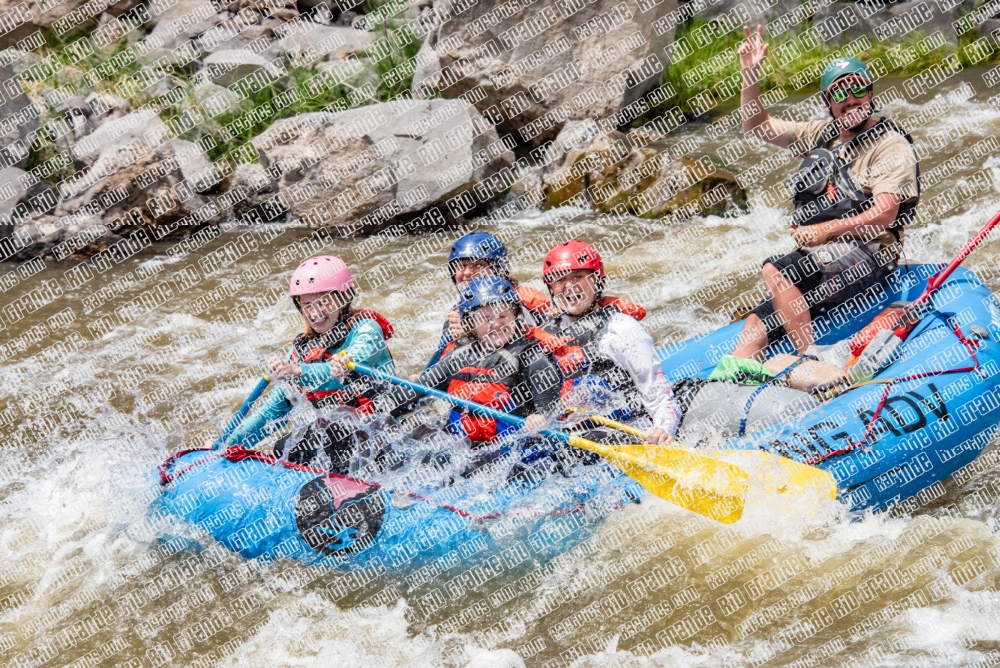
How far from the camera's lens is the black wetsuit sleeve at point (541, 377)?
420cm

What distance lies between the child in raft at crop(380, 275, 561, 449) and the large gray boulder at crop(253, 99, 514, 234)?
420 cm

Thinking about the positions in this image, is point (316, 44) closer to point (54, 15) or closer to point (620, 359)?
point (54, 15)

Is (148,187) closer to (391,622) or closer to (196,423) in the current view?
(196,423)

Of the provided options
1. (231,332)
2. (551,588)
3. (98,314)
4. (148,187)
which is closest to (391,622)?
(551,588)

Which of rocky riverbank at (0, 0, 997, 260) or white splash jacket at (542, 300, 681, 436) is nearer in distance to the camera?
white splash jacket at (542, 300, 681, 436)

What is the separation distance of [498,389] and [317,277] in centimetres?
98

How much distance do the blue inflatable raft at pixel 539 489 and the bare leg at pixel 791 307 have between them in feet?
1.94

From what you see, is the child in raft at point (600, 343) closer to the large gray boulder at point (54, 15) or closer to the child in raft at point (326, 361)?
the child in raft at point (326, 361)

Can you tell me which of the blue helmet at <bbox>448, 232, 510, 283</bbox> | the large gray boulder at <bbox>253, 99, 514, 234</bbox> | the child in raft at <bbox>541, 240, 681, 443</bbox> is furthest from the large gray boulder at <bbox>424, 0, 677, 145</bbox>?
the child in raft at <bbox>541, 240, 681, 443</bbox>

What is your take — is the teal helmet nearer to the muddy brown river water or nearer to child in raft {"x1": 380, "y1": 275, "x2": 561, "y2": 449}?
child in raft {"x1": 380, "y1": 275, "x2": 561, "y2": 449}

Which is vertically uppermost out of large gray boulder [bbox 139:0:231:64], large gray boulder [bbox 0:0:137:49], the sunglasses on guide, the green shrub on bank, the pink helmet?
large gray boulder [bbox 0:0:137:49]

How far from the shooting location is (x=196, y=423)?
600 cm

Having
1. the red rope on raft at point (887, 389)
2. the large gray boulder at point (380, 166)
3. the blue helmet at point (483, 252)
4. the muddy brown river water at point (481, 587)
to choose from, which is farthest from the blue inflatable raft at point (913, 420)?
the large gray boulder at point (380, 166)

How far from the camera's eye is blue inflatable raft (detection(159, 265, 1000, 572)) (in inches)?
159
